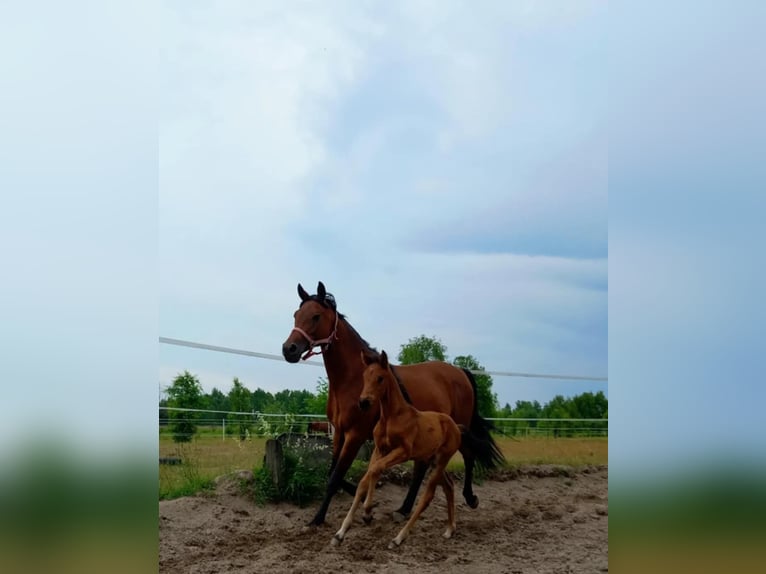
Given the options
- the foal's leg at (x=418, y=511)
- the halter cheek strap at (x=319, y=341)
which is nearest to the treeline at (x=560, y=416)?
the foal's leg at (x=418, y=511)

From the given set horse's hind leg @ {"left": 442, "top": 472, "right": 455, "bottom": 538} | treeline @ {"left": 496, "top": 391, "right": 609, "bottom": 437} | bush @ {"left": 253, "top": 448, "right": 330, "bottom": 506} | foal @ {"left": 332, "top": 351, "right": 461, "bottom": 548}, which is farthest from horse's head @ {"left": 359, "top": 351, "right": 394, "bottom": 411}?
treeline @ {"left": 496, "top": 391, "right": 609, "bottom": 437}

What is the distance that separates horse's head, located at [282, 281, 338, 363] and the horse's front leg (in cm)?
66

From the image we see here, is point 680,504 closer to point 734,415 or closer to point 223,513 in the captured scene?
point 734,415

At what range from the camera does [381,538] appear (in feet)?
13.8

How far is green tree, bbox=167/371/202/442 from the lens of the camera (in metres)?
4.80

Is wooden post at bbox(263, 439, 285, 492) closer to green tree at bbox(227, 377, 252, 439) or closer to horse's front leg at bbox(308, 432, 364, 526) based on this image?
green tree at bbox(227, 377, 252, 439)

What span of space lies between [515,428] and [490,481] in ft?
1.72

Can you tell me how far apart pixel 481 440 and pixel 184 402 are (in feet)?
7.27

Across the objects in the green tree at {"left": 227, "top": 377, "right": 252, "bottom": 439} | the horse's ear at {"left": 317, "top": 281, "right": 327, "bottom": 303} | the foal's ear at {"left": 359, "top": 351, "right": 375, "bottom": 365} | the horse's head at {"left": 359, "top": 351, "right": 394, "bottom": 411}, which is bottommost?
the green tree at {"left": 227, "top": 377, "right": 252, "bottom": 439}

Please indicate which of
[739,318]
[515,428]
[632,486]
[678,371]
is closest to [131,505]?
[632,486]

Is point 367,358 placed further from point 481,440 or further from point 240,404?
point 240,404

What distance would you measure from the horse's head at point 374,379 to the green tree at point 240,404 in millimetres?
1537

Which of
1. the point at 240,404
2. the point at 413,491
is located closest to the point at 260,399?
the point at 240,404

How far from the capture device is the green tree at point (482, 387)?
17.8 feet
